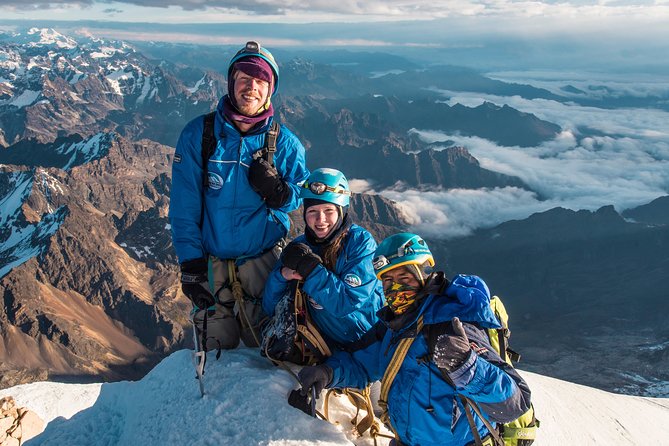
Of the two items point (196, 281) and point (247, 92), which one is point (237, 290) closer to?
point (196, 281)

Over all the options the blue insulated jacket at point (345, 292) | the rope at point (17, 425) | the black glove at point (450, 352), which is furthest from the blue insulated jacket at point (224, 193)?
the rope at point (17, 425)

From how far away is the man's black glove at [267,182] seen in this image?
32.7 ft

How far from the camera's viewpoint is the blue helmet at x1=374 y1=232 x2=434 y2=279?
7773 mm

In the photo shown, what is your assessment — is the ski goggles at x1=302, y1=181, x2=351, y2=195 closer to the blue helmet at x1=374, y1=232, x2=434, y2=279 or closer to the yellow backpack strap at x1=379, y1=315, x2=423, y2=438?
the blue helmet at x1=374, y1=232, x2=434, y2=279

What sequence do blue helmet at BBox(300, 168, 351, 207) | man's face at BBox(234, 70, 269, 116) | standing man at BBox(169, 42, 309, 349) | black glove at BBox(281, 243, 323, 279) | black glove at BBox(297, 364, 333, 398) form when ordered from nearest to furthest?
black glove at BBox(297, 364, 333, 398) < black glove at BBox(281, 243, 323, 279) < blue helmet at BBox(300, 168, 351, 207) < man's face at BBox(234, 70, 269, 116) < standing man at BBox(169, 42, 309, 349)

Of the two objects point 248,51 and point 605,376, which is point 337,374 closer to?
point 248,51

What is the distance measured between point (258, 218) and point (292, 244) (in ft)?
6.31

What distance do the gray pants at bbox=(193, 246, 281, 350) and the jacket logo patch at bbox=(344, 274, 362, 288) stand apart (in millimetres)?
2870

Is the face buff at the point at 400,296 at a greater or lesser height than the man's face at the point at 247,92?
lesser

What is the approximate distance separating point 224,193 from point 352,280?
3536 mm

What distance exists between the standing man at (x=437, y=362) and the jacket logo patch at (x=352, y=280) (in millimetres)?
1155

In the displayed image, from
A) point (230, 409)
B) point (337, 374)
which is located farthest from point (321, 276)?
point (230, 409)

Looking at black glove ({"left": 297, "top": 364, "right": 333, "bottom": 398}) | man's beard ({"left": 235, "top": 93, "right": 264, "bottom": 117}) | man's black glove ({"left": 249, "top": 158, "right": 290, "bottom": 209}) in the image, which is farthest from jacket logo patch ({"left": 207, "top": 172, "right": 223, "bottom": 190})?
black glove ({"left": 297, "top": 364, "right": 333, "bottom": 398})

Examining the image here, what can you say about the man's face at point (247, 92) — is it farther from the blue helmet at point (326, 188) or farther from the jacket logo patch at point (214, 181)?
the blue helmet at point (326, 188)
